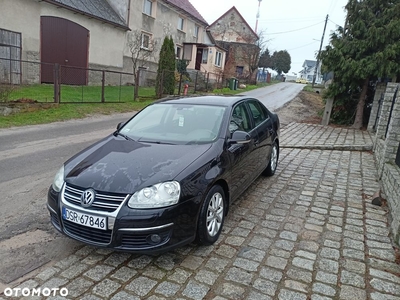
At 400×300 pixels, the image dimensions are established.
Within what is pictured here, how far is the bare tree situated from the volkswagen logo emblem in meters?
19.9

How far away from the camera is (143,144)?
3.57 meters

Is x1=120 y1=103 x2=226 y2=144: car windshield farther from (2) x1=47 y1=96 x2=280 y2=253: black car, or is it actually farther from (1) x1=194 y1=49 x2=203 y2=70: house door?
(1) x1=194 y1=49 x2=203 y2=70: house door

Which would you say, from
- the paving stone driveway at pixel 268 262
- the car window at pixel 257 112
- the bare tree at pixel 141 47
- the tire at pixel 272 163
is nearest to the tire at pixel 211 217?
the paving stone driveway at pixel 268 262

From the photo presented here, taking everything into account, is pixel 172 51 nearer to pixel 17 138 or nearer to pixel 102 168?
pixel 17 138

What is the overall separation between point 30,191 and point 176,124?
7.92 feet

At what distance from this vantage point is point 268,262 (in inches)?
119

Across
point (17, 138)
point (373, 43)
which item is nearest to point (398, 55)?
point (373, 43)

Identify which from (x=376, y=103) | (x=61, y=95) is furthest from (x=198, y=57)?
(x=376, y=103)

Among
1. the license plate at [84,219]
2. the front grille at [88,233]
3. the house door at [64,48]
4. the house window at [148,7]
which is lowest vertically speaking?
the front grille at [88,233]

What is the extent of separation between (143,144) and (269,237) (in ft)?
5.89

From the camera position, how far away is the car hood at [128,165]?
109 inches

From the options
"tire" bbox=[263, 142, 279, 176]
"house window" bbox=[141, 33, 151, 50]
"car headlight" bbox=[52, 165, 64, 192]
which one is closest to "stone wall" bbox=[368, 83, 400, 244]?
"tire" bbox=[263, 142, 279, 176]

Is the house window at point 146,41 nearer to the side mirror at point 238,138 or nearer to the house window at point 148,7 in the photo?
the house window at point 148,7

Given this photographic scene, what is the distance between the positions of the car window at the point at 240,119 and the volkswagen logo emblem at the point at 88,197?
6.09 ft
